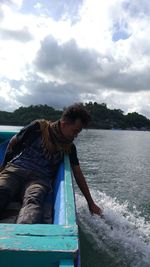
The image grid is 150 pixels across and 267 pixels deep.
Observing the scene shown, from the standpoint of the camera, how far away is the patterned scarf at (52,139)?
4.07 meters

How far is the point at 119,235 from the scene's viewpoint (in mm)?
5598

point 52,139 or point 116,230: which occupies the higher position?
point 52,139

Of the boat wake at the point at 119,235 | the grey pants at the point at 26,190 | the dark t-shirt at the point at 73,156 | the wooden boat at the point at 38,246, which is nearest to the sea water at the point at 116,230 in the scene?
the boat wake at the point at 119,235

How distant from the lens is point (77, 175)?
455 centimetres

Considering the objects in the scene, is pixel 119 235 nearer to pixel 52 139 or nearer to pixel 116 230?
pixel 116 230

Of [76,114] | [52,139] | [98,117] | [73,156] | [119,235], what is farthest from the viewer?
[98,117]

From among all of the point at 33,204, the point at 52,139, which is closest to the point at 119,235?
the point at 52,139

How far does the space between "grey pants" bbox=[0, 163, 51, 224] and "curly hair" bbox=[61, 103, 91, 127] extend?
2.69 ft

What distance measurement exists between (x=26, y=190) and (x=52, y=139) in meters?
0.80

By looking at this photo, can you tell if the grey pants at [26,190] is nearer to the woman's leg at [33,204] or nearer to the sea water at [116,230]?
the woman's leg at [33,204]

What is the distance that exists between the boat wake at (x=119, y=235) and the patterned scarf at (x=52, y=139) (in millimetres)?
1930

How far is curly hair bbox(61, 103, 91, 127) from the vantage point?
394 cm

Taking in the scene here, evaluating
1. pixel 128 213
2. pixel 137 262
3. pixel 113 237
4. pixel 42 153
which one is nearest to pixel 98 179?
pixel 128 213

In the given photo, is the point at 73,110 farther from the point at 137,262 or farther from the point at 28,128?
the point at 137,262
